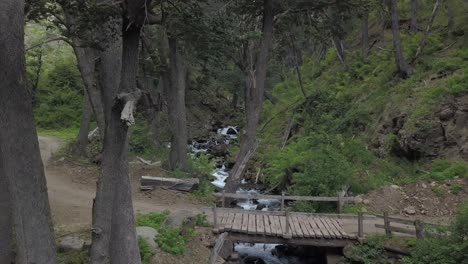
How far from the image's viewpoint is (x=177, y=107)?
1741cm

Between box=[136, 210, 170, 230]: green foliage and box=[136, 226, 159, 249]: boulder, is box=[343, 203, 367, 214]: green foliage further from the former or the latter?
box=[136, 226, 159, 249]: boulder

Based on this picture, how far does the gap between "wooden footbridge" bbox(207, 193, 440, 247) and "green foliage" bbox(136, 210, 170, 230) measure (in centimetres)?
145

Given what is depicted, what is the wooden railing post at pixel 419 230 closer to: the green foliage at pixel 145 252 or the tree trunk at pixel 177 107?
the green foliage at pixel 145 252

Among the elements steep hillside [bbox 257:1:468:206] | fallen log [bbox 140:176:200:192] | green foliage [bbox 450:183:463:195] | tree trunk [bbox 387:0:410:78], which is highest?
tree trunk [bbox 387:0:410:78]

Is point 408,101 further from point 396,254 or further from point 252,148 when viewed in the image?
point 396,254

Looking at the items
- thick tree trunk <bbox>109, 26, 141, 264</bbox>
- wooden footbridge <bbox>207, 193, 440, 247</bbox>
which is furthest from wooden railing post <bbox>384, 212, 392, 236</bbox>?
thick tree trunk <bbox>109, 26, 141, 264</bbox>

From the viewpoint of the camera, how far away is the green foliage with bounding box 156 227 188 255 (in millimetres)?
10289

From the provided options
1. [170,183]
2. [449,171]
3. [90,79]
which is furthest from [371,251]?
[90,79]

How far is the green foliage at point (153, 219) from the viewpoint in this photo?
11.6 m

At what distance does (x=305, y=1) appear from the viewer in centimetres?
1486

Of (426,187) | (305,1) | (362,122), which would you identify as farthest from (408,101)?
(305,1)

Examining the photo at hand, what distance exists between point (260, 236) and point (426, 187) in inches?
252

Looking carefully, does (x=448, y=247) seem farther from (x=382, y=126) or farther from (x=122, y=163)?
(x=382, y=126)

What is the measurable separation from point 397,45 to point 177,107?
1050cm
